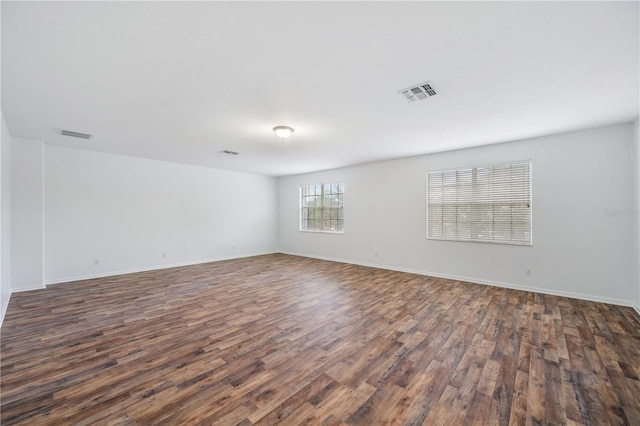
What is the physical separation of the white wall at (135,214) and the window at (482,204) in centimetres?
547

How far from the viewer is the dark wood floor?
5.50ft

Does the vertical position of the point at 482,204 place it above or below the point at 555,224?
above

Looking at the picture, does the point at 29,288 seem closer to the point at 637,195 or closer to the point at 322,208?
the point at 322,208

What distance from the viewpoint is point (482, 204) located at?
15.9ft

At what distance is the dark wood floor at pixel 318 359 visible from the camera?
1.68 meters

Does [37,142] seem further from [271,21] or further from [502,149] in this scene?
[502,149]

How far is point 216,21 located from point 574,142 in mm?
5240

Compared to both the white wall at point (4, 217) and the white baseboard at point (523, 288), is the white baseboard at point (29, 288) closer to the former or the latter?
the white wall at point (4, 217)

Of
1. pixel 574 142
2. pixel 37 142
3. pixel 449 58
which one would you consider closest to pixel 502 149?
pixel 574 142

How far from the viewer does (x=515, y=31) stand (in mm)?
1813

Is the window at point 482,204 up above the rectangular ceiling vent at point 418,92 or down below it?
below

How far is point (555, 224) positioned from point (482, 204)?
1084 mm

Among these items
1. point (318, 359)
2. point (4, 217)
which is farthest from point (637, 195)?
point (4, 217)

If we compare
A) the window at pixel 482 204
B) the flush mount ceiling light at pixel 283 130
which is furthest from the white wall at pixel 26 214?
the window at pixel 482 204
